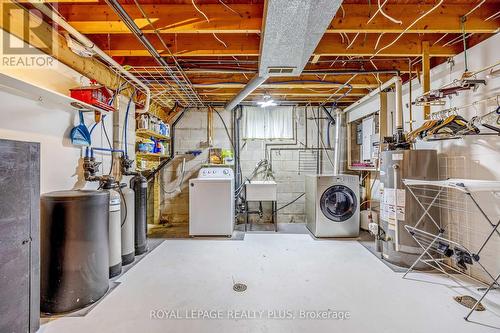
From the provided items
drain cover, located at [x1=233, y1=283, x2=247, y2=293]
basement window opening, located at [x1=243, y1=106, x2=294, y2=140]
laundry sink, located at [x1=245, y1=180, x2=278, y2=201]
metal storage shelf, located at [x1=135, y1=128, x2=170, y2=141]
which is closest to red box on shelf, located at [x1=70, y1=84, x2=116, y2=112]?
metal storage shelf, located at [x1=135, y1=128, x2=170, y2=141]

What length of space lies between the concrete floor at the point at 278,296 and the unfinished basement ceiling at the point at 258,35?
231 centimetres

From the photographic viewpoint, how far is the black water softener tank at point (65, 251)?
184cm

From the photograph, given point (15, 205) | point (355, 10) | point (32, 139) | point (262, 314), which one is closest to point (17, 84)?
point (32, 139)

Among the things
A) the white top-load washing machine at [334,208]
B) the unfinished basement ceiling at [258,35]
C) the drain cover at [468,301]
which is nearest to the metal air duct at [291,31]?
the unfinished basement ceiling at [258,35]

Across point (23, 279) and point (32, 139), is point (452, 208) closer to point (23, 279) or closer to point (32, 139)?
point (23, 279)

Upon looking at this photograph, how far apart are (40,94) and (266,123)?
11.6ft

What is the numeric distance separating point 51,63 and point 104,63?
0.79 m

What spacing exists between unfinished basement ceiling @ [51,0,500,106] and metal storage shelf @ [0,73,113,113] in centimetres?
67

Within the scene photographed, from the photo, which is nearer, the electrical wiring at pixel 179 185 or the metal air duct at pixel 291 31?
the metal air duct at pixel 291 31

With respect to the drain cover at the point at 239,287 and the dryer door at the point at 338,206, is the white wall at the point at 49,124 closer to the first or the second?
the drain cover at the point at 239,287

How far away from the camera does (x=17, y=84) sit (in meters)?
1.71

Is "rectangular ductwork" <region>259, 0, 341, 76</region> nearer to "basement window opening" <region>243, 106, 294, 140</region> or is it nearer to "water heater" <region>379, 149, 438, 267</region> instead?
"water heater" <region>379, 149, 438, 267</region>

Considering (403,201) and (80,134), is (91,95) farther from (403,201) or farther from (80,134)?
(403,201)

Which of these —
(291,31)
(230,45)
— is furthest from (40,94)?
(291,31)
